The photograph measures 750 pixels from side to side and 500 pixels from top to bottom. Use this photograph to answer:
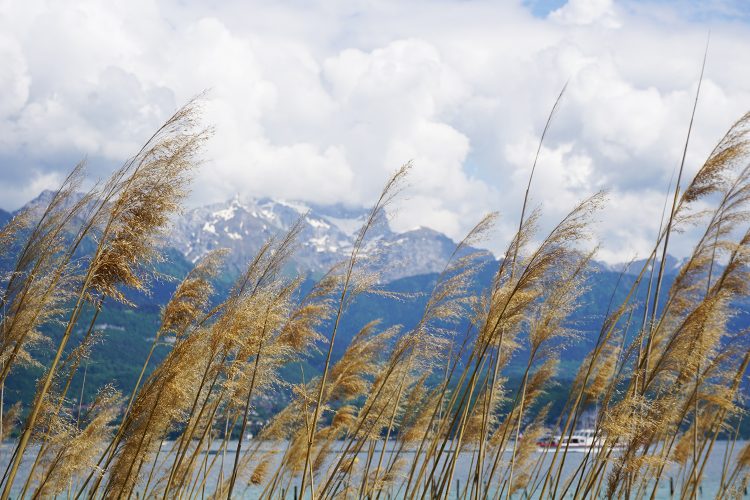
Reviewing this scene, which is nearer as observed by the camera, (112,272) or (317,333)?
(112,272)

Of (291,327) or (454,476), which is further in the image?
(454,476)

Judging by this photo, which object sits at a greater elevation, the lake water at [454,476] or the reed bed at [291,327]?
the reed bed at [291,327]

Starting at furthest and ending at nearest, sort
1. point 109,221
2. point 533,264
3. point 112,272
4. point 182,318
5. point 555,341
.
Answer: point 555,341
point 182,318
point 533,264
point 112,272
point 109,221

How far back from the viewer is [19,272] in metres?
4.48

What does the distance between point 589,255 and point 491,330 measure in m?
1.68

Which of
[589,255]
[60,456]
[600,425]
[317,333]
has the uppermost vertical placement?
[589,255]

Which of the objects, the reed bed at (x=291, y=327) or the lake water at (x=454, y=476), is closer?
the reed bed at (x=291, y=327)

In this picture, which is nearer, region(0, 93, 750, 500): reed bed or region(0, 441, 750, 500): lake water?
region(0, 93, 750, 500): reed bed

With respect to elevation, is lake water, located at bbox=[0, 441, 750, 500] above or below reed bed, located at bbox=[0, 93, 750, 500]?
below

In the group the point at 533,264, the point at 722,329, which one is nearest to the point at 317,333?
the point at 533,264

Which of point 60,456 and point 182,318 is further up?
point 182,318

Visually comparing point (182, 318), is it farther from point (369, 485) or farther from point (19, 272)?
point (369, 485)

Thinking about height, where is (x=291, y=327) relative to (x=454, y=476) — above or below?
above

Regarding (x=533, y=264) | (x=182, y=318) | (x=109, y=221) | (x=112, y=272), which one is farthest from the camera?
(x=182, y=318)
